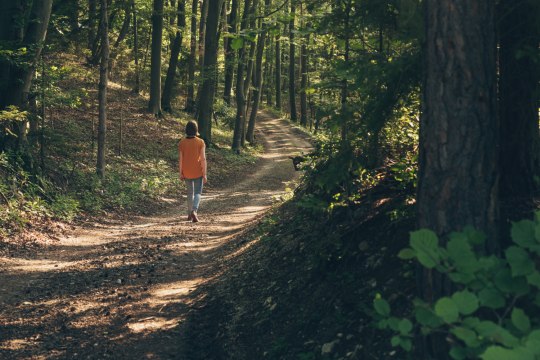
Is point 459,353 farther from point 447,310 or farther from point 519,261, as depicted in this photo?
point 519,261

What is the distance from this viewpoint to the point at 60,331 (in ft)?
21.9

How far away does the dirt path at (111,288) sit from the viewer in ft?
20.9

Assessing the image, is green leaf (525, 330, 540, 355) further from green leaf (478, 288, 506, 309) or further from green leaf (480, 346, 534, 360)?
green leaf (478, 288, 506, 309)

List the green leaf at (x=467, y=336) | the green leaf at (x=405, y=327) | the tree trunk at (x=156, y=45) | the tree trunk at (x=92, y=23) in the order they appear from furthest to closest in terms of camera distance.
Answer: the tree trunk at (x=156, y=45)
the tree trunk at (x=92, y=23)
the green leaf at (x=405, y=327)
the green leaf at (x=467, y=336)

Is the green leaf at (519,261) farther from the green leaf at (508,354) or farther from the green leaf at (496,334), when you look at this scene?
the green leaf at (508,354)

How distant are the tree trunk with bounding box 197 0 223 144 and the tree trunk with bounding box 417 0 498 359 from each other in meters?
24.0

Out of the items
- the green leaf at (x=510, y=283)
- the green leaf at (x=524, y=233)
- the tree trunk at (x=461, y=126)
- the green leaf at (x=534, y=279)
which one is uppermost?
the tree trunk at (x=461, y=126)

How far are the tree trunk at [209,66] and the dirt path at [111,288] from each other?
13499 mm

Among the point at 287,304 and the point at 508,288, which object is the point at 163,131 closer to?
the point at 287,304

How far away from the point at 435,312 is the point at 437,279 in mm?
1133

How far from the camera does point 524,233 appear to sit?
2.69 metres

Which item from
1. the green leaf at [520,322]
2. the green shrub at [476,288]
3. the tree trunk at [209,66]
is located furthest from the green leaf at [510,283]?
the tree trunk at [209,66]

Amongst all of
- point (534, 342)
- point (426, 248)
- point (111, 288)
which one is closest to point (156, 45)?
point (111, 288)

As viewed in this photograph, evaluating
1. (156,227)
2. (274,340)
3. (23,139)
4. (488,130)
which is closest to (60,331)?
(274,340)
